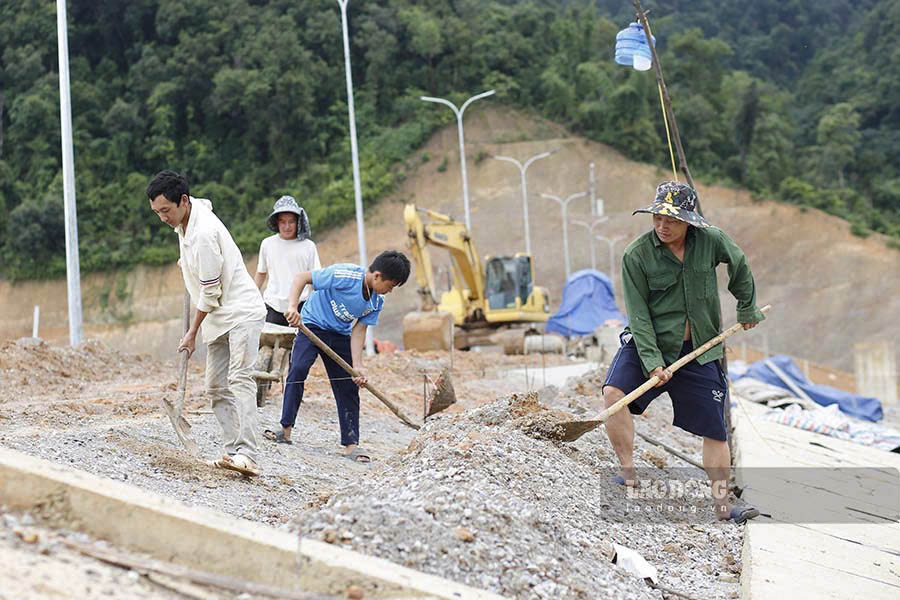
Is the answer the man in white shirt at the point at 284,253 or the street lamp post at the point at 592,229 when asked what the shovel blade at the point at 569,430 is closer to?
the man in white shirt at the point at 284,253

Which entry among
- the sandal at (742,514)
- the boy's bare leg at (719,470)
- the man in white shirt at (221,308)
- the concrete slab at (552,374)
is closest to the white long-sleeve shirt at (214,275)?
the man in white shirt at (221,308)

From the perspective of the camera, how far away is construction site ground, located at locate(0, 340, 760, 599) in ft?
12.1

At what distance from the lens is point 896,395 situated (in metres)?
27.5

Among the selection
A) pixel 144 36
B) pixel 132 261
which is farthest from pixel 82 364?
pixel 144 36

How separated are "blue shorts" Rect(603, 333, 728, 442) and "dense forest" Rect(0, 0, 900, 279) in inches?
1898

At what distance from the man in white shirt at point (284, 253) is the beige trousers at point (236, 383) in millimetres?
2313

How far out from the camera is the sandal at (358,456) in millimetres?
7605

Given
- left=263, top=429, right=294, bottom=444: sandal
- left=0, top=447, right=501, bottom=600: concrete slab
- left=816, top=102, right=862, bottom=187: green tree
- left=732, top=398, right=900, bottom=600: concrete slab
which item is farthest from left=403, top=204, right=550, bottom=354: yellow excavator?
left=816, top=102, right=862, bottom=187: green tree

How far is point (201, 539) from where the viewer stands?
133 inches

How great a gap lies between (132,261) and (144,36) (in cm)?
1565

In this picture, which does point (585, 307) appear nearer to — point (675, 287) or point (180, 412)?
point (180, 412)

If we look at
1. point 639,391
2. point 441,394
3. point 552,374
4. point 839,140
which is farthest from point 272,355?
point 839,140

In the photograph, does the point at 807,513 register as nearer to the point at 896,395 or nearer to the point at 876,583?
the point at 876,583

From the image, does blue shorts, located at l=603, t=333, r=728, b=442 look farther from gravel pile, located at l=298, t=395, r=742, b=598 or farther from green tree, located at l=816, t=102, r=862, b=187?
green tree, located at l=816, t=102, r=862, b=187
